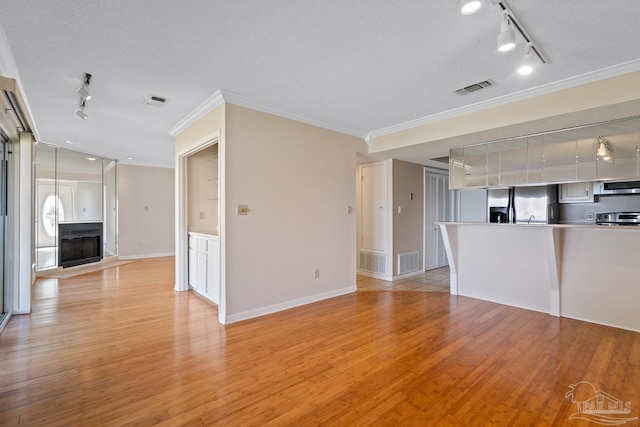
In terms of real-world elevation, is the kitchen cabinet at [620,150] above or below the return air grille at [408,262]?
above

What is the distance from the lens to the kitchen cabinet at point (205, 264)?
3914 millimetres

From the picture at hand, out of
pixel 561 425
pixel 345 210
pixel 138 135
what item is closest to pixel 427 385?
pixel 561 425

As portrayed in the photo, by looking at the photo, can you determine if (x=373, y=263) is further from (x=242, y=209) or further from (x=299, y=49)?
(x=299, y=49)

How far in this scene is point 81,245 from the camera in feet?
22.3

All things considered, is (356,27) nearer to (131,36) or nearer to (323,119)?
(131,36)

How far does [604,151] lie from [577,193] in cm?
199

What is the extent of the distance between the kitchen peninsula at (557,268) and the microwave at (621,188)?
1831 millimetres

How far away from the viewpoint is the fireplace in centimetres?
636

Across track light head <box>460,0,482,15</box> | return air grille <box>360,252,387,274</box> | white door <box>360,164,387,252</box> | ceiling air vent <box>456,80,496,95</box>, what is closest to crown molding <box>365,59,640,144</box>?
ceiling air vent <box>456,80,496,95</box>

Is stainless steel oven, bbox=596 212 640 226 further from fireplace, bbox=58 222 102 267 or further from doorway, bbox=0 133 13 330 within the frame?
fireplace, bbox=58 222 102 267

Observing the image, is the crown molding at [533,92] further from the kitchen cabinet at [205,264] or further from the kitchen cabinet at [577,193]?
the kitchen cabinet at [205,264]

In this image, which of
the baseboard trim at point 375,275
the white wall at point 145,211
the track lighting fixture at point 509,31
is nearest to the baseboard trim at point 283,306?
the baseboard trim at point 375,275

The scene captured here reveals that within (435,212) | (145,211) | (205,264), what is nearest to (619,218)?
(435,212)

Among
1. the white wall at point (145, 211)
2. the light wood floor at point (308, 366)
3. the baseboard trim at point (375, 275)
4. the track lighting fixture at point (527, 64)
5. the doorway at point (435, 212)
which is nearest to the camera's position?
the light wood floor at point (308, 366)
